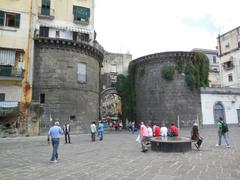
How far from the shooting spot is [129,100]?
31016 mm

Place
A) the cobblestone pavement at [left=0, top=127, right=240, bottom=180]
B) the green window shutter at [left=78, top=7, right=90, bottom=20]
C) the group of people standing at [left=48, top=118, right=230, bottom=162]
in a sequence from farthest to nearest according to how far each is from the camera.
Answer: the green window shutter at [left=78, top=7, right=90, bottom=20] < the group of people standing at [left=48, top=118, right=230, bottom=162] < the cobblestone pavement at [left=0, top=127, right=240, bottom=180]

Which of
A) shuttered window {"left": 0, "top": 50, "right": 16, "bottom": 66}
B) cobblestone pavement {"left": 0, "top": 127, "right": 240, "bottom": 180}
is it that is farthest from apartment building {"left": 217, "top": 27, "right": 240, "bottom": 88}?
shuttered window {"left": 0, "top": 50, "right": 16, "bottom": 66}

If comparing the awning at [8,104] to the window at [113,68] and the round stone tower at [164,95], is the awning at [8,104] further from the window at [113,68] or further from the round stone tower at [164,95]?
the window at [113,68]

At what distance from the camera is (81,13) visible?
955 inches

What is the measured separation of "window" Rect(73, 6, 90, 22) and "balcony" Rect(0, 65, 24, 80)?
8.36m

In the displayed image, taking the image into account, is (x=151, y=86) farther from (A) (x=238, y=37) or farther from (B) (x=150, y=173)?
(B) (x=150, y=173)

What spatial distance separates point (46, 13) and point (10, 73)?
756 centimetres

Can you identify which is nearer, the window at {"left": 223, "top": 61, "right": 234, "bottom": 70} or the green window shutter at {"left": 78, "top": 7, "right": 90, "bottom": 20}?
the green window shutter at {"left": 78, "top": 7, "right": 90, "bottom": 20}

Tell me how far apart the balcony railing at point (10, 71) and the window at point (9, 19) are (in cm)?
390

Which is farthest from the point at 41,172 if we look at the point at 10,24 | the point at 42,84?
the point at 10,24

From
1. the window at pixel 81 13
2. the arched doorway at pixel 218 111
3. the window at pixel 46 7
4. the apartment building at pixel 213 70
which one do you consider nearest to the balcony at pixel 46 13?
the window at pixel 46 7

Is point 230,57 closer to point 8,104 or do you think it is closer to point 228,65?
point 228,65

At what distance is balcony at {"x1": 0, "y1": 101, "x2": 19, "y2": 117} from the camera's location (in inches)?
720

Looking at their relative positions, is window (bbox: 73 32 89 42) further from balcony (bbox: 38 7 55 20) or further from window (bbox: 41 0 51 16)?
window (bbox: 41 0 51 16)
